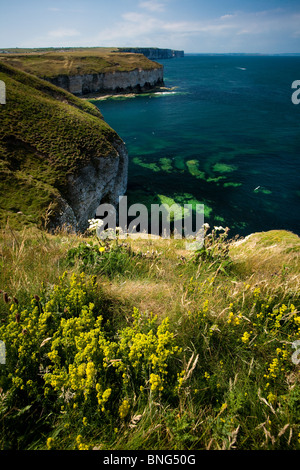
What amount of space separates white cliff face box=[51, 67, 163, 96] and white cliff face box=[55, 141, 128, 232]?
98.9 meters

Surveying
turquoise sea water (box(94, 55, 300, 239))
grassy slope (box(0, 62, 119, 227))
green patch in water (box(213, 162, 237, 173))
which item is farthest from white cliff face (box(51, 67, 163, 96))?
green patch in water (box(213, 162, 237, 173))

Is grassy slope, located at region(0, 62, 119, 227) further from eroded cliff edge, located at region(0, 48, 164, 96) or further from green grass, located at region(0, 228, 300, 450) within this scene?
eroded cliff edge, located at region(0, 48, 164, 96)

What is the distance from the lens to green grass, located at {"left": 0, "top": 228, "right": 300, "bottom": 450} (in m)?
2.64

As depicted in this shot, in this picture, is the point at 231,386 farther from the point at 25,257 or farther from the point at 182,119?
the point at 182,119

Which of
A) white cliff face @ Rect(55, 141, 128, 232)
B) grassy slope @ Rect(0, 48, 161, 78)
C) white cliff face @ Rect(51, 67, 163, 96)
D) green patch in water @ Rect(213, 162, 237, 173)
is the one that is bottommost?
white cliff face @ Rect(55, 141, 128, 232)

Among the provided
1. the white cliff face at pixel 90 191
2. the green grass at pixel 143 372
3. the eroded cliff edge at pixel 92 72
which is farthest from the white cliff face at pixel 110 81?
the green grass at pixel 143 372

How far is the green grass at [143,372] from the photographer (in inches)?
104

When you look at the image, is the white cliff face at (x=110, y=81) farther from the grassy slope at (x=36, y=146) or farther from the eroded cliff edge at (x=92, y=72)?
the grassy slope at (x=36, y=146)

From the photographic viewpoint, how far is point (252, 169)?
1689 inches

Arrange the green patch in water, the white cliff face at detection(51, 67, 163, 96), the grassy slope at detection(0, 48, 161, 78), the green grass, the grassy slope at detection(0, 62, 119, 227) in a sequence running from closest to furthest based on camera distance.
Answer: the green grass
the grassy slope at detection(0, 62, 119, 227)
the green patch in water
the white cliff face at detection(51, 67, 163, 96)
the grassy slope at detection(0, 48, 161, 78)

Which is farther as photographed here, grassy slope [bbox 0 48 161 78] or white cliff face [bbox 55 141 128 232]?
grassy slope [bbox 0 48 161 78]

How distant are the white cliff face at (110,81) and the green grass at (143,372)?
129335 mm
